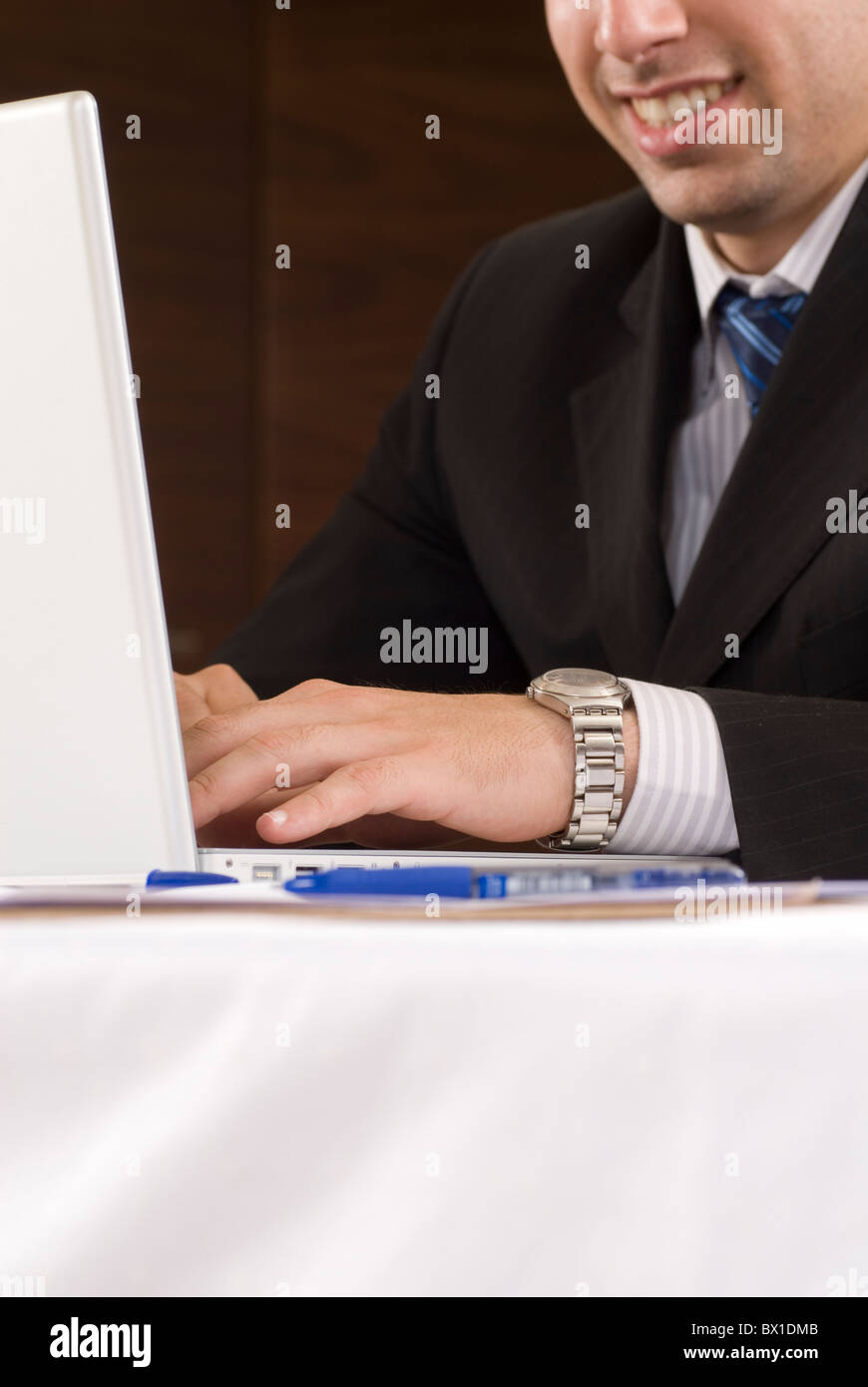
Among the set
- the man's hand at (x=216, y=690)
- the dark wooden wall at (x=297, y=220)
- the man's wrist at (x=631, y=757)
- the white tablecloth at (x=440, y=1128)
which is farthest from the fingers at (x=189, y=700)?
the dark wooden wall at (x=297, y=220)

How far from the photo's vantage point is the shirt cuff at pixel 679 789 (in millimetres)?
622

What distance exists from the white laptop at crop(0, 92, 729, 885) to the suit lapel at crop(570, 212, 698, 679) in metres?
0.67

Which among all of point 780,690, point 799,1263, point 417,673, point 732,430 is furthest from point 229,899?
point 417,673

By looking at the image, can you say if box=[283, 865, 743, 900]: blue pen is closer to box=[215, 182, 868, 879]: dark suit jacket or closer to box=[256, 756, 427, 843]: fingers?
box=[256, 756, 427, 843]: fingers

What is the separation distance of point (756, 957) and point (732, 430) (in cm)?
86

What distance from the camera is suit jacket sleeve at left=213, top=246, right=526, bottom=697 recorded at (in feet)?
3.89

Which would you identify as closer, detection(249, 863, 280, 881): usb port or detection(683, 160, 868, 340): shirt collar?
detection(249, 863, 280, 881): usb port

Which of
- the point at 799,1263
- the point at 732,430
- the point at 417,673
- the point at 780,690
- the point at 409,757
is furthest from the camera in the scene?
the point at 417,673

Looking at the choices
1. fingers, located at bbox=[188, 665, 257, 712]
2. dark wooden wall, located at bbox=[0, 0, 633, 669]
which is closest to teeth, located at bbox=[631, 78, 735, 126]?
fingers, located at bbox=[188, 665, 257, 712]

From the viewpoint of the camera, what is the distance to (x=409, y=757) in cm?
58

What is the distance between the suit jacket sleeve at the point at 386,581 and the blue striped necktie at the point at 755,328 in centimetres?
31

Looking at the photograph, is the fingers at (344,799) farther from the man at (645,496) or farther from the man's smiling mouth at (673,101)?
the man's smiling mouth at (673,101)

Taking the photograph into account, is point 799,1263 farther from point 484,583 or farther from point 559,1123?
point 484,583

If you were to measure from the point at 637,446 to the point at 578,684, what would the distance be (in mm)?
530
